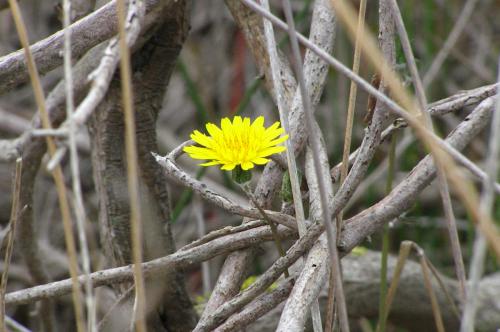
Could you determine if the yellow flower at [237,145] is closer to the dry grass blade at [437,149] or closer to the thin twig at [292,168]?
the thin twig at [292,168]

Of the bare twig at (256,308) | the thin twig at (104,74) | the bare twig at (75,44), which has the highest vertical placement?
the bare twig at (75,44)

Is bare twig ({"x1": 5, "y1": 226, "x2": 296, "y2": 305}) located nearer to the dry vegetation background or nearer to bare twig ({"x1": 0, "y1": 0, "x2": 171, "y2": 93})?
the dry vegetation background

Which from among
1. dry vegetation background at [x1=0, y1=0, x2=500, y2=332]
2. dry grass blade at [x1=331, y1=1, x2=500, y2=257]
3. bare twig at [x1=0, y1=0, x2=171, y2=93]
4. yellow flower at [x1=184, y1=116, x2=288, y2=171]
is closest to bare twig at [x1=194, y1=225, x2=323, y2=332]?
dry vegetation background at [x1=0, y1=0, x2=500, y2=332]

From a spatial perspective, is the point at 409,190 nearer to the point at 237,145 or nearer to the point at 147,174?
the point at 237,145

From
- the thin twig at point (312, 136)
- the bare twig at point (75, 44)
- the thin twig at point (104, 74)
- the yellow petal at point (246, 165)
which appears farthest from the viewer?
the bare twig at point (75, 44)

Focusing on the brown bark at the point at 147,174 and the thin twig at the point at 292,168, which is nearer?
the thin twig at the point at 292,168

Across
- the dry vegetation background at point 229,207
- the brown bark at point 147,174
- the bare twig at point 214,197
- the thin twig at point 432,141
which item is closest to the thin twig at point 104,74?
the dry vegetation background at point 229,207

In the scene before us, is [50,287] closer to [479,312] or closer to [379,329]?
[379,329]

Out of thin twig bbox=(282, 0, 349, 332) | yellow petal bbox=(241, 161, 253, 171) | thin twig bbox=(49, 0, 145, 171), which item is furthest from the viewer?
yellow petal bbox=(241, 161, 253, 171)

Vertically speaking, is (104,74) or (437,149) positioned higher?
(104,74)

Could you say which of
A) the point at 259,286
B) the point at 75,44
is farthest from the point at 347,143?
the point at 75,44

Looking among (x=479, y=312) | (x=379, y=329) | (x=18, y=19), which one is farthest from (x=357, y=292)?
(x=18, y=19)
